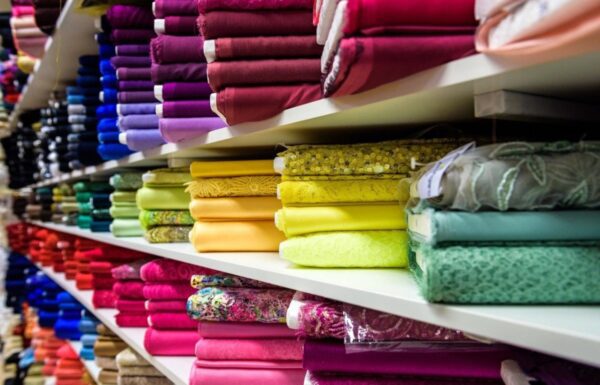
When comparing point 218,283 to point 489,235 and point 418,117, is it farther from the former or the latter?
point 489,235

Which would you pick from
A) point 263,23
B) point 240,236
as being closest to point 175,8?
point 263,23

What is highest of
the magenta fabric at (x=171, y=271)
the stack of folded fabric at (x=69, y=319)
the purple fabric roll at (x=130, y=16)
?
the purple fabric roll at (x=130, y=16)

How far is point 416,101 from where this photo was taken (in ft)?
2.24

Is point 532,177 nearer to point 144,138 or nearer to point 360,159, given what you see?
point 360,159

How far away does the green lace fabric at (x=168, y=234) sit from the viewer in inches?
60.1

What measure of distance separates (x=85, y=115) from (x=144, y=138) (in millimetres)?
842

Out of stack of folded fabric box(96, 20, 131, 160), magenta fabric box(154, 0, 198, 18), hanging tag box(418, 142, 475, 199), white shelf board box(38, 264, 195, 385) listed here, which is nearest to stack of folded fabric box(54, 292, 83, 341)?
white shelf board box(38, 264, 195, 385)

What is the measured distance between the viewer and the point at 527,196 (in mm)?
559

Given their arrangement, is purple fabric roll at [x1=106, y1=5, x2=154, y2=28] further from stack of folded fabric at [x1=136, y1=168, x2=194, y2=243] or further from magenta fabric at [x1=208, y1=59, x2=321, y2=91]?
magenta fabric at [x1=208, y1=59, x2=321, y2=91]

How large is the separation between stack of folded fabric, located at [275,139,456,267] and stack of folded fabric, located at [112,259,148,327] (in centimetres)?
99

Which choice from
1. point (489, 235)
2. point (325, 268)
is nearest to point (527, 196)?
point (489, 235)

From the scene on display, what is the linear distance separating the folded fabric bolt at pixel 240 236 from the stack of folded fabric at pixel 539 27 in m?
0.73

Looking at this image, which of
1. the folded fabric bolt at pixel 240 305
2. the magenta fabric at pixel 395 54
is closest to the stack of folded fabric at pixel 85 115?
the folded fabric bolt at pixel 240 305

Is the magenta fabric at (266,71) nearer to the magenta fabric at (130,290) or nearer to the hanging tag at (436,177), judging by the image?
the hanging tag at (436,177)
